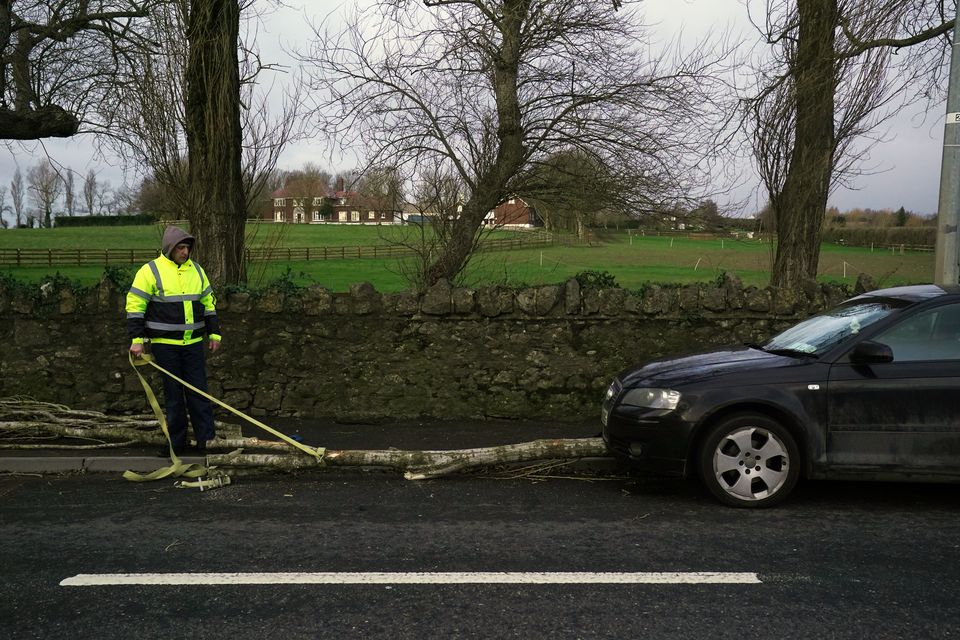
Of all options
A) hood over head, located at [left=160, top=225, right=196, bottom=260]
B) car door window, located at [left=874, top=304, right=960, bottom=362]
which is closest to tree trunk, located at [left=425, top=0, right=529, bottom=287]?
hood over head, located at [left=160, top=225, right=196, bottom=260]

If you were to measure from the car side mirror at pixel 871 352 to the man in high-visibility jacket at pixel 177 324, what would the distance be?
5.20 meters

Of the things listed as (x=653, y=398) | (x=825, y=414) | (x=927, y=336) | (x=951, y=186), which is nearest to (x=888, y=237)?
(x=951, y=186)

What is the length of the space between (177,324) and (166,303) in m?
0.20

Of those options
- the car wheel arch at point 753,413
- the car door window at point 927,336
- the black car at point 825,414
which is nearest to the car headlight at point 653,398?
the black car at point 825,414

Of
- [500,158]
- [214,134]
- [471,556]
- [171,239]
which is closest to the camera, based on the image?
[471,556]

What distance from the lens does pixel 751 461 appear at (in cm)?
538

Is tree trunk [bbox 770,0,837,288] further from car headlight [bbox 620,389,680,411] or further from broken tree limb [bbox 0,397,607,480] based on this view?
broken tree limb [bbox 0,397,607,480]

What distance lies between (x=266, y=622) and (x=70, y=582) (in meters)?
1.30

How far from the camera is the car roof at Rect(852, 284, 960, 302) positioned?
220 inches

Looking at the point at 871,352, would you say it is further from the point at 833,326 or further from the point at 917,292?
the point at 917,292

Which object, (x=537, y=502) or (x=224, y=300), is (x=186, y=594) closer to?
(x=537, y=502)

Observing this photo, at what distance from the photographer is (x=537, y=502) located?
559 cm

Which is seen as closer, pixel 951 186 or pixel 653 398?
pixel 653 398

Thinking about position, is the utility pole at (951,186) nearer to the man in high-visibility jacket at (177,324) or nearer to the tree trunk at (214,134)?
the man in high-visibility jacket at (177,324)
